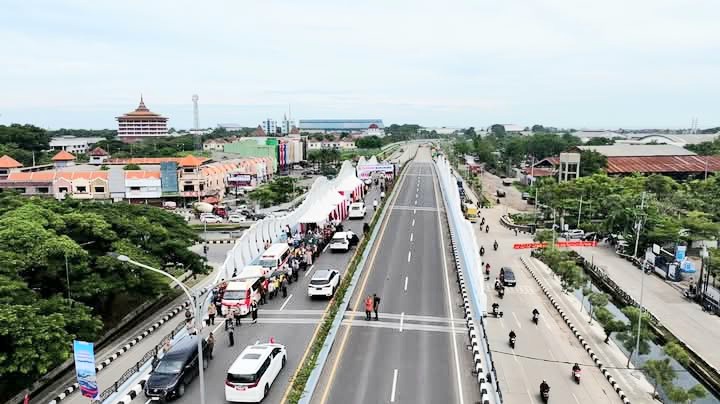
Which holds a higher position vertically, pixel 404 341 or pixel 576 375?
pixel 404 341

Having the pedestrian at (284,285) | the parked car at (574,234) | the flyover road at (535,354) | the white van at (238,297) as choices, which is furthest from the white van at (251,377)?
the parked car at (574,234)

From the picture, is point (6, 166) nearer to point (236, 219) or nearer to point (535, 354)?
point (236, 219)

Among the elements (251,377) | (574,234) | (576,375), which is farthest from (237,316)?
(574,234)

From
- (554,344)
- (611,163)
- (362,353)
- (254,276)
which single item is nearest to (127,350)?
(254,276)

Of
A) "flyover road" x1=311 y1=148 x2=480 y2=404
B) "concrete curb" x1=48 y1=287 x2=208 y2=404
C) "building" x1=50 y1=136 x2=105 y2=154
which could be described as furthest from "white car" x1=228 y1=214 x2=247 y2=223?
"building" x1=50 y1=136 x2=105 y2=154

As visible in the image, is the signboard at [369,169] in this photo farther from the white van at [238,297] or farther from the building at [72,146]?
the building at [72,146]

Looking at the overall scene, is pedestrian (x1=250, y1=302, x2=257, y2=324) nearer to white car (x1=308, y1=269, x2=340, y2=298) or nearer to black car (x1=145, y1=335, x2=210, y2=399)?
white car (x1=308, y1=269, x2=340, y2=298)
